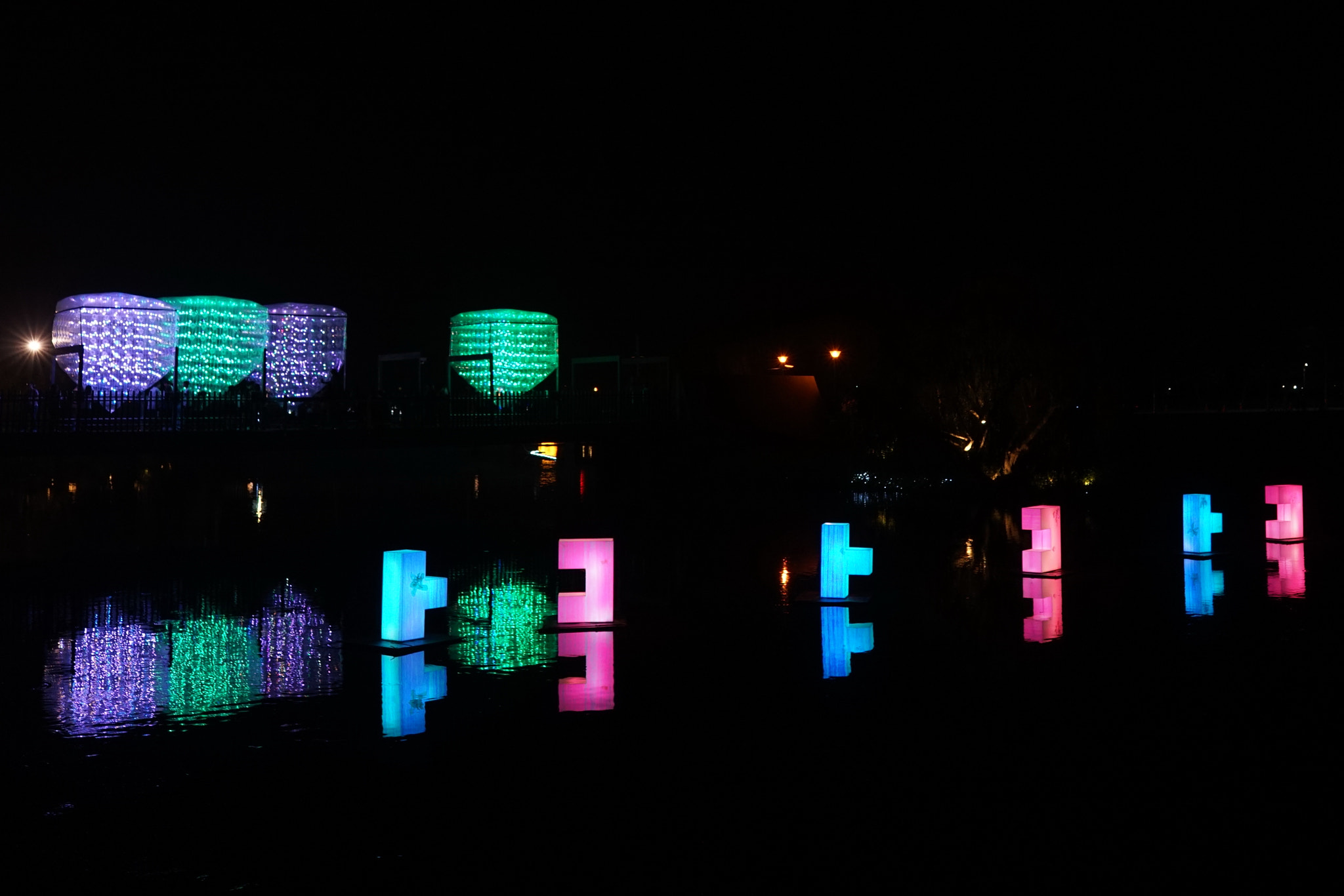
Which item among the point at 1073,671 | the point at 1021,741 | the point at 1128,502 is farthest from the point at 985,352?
the point at 1021,741

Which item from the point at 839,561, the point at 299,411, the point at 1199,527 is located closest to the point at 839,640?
the point at 839,561

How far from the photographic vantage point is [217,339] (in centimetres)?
3027

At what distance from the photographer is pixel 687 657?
8828 millimetres

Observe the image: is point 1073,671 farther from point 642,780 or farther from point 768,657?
point 642,780

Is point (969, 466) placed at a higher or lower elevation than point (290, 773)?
higher

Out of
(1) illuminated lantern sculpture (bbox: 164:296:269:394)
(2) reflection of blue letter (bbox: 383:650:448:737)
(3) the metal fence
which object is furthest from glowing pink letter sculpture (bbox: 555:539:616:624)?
(1) illuminated lantern sculpture (bbox: 164:296:269:394)

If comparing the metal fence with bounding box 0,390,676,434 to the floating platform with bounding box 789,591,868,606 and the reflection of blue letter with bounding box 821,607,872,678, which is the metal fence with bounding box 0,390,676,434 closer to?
the floating platform with bounding box 789,591,868,606

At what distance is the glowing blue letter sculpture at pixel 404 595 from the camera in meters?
9.19

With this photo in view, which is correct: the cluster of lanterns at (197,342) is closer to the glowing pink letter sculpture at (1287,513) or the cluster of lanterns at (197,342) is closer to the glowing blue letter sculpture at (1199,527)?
the glowing blue letter sculpture at (1199,527)

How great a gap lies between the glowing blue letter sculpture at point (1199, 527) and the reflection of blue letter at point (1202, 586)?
0.90 ft

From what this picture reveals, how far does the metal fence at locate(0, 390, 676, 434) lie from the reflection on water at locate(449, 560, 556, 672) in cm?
1062

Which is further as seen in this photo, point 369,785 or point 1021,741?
point 1021,741

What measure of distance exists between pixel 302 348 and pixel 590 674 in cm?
2776

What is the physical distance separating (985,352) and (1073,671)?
19.8 m
